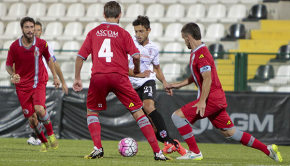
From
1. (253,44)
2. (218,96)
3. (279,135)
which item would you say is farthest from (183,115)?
(253,44)

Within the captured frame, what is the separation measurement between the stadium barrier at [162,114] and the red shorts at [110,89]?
593 centimetres

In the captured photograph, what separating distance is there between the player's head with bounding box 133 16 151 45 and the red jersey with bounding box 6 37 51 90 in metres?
1.53

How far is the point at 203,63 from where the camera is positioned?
25.8 feet

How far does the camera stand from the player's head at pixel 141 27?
9.75 m

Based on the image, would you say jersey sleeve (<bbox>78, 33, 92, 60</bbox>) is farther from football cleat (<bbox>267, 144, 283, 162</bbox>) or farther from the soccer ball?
football cleat (<bbox>267, 144, 283, 162</bbox>)

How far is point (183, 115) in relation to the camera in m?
8.22

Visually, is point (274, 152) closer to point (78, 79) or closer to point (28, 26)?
point (78, 79)

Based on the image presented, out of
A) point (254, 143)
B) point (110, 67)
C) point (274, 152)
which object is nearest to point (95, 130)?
point (110, 67)

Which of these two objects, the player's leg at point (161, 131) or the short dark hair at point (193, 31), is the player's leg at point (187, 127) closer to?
the player's leg at point (161, 131)

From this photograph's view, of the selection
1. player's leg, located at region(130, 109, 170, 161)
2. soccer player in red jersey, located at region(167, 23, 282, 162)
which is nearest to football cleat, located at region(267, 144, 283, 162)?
soccer player in red jersey, located at region(167, 23, 282, 162)

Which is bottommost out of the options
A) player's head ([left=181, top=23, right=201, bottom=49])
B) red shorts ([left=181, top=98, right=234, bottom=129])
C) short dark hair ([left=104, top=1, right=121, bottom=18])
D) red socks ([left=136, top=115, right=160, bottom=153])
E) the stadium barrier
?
the stadium barrier

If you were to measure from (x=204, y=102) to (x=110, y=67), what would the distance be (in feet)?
4.32

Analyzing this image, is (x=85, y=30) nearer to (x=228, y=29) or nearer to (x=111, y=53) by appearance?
(x=228, y=29)

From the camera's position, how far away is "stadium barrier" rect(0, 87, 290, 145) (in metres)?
13.2
